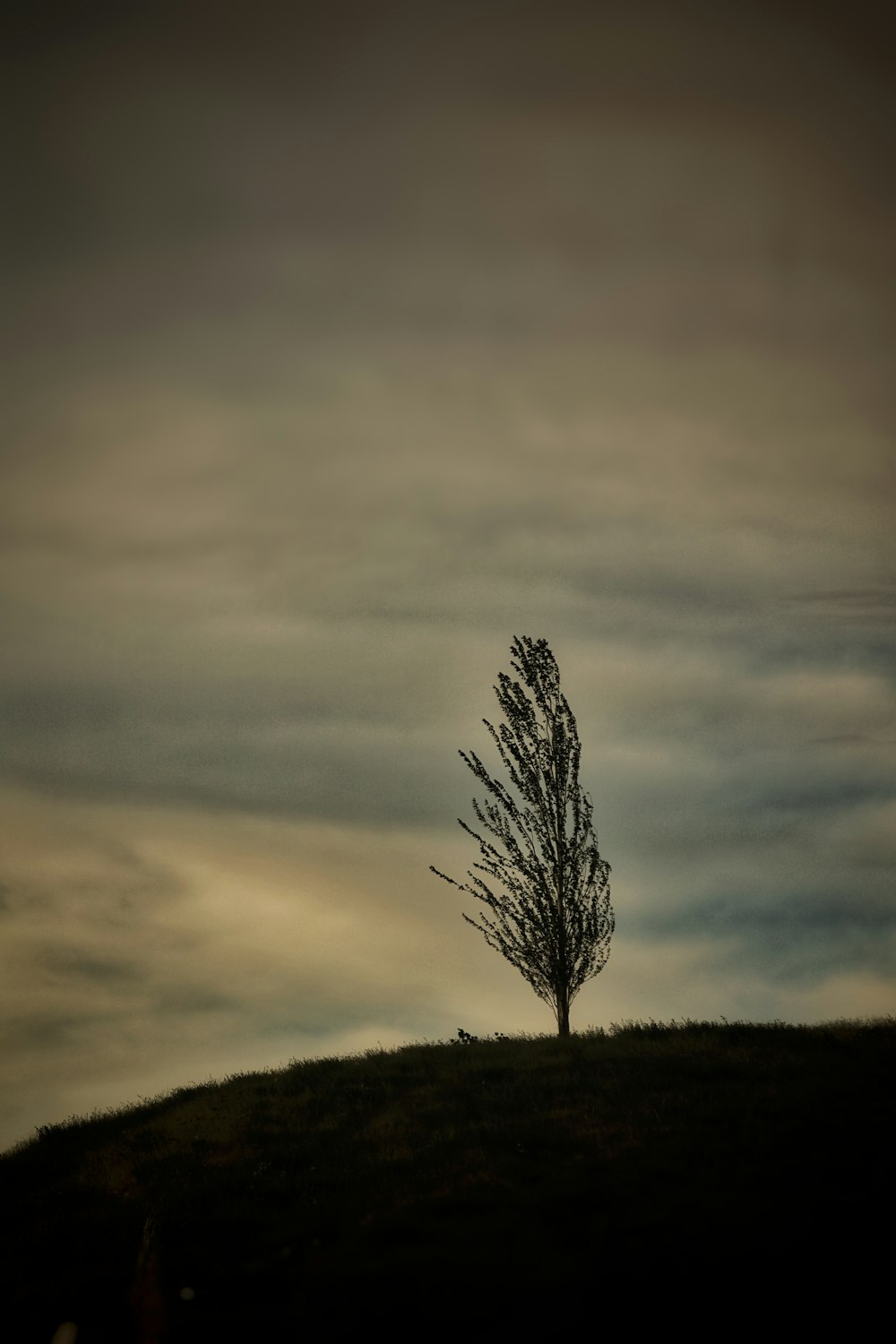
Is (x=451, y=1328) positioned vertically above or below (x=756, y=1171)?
below

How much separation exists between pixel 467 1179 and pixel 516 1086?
4.82m

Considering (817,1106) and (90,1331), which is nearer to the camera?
(90,1331)

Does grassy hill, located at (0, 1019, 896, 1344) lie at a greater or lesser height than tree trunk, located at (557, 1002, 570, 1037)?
lesser

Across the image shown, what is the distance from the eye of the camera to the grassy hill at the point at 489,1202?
9.77 metres

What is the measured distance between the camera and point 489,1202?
12305mm

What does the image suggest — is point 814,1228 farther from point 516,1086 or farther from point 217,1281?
point 516,1086

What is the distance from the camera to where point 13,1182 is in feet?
59.6

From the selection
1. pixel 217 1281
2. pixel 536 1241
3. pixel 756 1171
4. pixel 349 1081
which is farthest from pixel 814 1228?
pixel 349 1081

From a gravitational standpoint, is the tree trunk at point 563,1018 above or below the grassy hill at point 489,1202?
above

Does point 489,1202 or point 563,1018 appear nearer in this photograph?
point 489,1202

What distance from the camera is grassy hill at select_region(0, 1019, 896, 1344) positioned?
385 inches

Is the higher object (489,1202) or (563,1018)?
(563,1018)

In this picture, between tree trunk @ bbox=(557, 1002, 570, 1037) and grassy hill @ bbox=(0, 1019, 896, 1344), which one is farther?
tree trunk @ bbox=(557, 1002, 570, 1037)

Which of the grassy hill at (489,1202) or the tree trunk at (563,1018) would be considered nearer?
the grassy hill at (489,1202)
